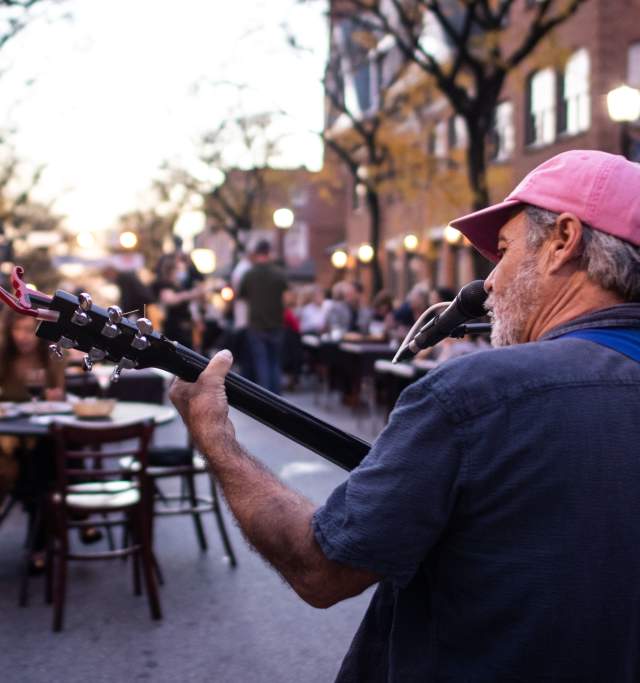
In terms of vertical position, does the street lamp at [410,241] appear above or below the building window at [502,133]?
below

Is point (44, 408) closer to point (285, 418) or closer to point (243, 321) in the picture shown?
point (285, 418)

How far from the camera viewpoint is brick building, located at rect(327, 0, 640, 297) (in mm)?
20953

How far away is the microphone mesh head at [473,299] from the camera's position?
2189 mm

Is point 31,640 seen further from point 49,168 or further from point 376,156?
point 49,168

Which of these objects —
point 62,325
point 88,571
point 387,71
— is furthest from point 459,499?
point 387,71

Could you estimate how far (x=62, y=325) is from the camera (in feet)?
6.29

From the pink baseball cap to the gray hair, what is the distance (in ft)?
0.05

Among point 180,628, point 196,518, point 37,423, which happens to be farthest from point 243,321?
point 180,628

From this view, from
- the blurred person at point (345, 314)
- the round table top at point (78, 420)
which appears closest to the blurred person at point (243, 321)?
the blurred person at point (345, 314)

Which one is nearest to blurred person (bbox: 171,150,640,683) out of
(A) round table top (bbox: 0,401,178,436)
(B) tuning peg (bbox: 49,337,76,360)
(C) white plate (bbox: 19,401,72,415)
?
(B) tuning peg (bbox: 49,337,76,360)

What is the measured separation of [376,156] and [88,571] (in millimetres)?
18580

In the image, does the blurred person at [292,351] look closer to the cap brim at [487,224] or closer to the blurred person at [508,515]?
the cap brim at [487,224]

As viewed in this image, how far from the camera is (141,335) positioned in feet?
6.42

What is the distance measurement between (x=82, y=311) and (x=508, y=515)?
2.65 ft
